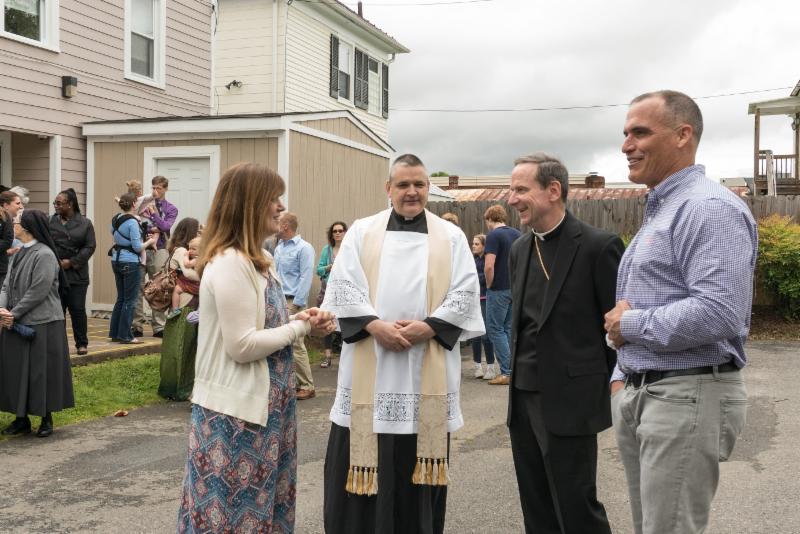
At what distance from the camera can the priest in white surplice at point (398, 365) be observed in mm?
3928

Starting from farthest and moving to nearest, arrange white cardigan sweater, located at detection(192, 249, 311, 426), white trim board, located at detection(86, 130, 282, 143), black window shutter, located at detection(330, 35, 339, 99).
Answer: black window shutter, located at detection(330, 35, 339, 99) → white trim board, located at detection(86, 130, 282, 143) → white cardigan sweater, located at detection(192, 249, 311, 426)

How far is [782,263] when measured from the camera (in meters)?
14.2

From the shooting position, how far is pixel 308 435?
7215 mm

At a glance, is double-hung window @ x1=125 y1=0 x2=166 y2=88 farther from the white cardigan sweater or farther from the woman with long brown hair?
the white cardigan sweater

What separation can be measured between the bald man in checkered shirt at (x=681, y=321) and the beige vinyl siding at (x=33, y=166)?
12430 mm

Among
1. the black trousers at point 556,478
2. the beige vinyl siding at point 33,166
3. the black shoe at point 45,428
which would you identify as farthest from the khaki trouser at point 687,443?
the beige vinyl siding at point 33,166

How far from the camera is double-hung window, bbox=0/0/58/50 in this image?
41.1 feet

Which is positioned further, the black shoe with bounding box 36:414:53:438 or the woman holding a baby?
the woman holding a baby

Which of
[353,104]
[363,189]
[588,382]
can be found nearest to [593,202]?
[363,189]

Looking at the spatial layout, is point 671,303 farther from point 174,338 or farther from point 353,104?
point 353,104

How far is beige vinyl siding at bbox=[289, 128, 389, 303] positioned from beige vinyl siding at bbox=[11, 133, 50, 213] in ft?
14.0

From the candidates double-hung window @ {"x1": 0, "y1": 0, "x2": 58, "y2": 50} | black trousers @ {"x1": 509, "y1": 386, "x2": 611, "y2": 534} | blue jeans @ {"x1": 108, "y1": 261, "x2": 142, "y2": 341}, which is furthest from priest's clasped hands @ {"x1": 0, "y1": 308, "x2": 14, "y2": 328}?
double-hung window @ {"x1": 0, "y1": 0, "x2": 58, "y2": 50}

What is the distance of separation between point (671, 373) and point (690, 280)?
0.33 m

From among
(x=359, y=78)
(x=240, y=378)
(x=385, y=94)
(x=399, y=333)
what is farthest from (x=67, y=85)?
(x=385, y=94)
